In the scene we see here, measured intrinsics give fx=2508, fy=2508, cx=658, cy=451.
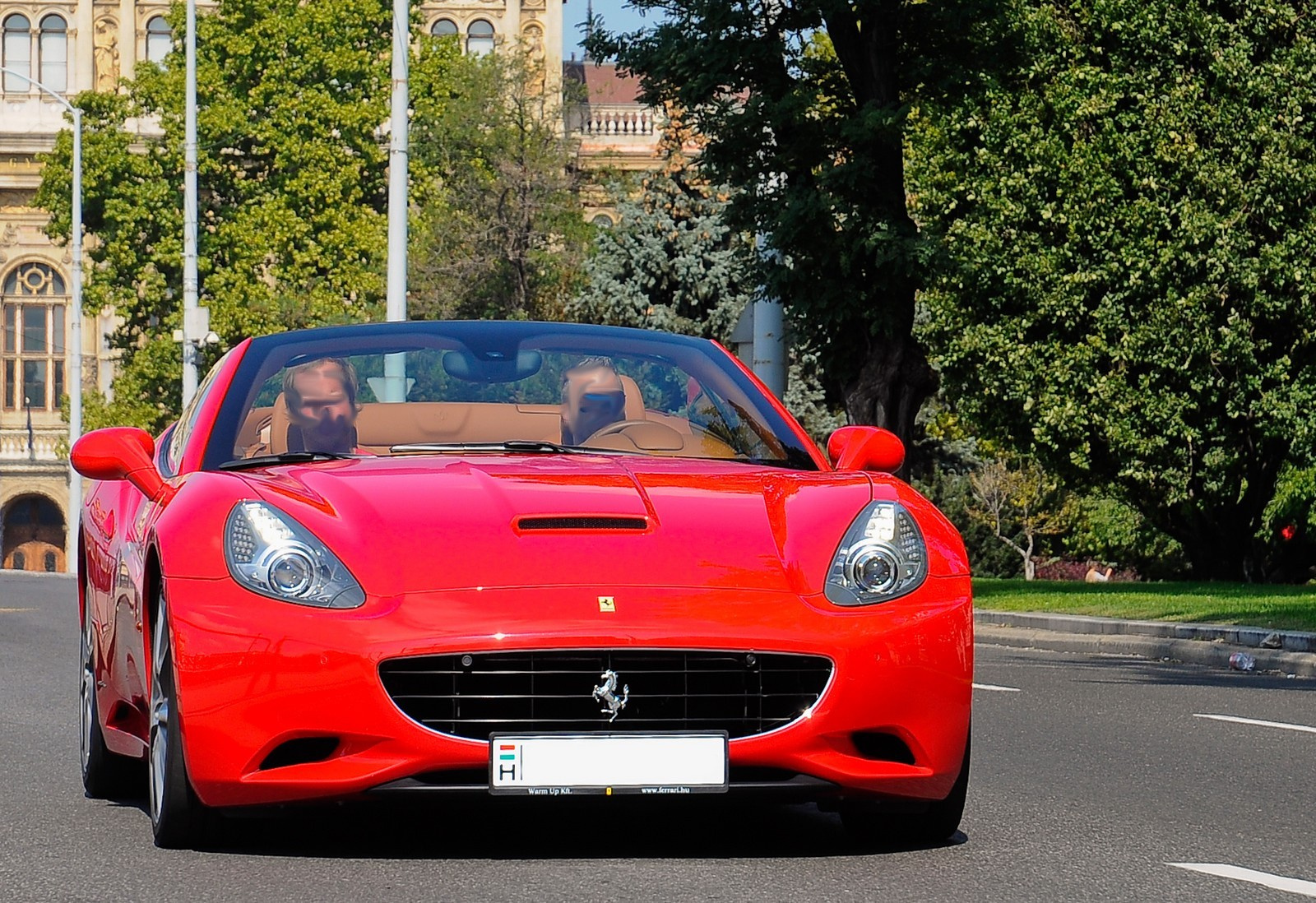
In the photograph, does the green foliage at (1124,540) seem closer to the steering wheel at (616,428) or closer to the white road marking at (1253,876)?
the steering wheel at (616,428)

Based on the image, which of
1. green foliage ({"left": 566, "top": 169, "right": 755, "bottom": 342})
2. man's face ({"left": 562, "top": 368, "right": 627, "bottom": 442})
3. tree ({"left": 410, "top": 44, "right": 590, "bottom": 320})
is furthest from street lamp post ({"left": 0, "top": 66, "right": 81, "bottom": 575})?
man's face ({"left": 562, "top": 368, "right": 627, "bottom": 442})

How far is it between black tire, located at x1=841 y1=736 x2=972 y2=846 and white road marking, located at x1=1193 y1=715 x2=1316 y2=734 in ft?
16.9

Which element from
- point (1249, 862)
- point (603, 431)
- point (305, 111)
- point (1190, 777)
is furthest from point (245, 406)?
point (305, 111)

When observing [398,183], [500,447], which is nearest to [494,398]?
[500,447]

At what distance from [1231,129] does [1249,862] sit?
2600 cm

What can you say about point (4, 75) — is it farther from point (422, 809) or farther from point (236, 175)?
point (422, 809)

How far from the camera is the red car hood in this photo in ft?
19.3

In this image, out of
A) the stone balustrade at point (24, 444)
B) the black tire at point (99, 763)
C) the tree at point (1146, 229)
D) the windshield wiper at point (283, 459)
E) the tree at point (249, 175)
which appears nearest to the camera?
the windshield wiper at point (283, 459)

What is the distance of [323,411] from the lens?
23.0 ft

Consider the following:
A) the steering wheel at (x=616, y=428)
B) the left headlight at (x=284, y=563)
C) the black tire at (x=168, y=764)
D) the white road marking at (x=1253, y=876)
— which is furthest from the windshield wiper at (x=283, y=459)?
the white road marking at (x=1253, y=876)

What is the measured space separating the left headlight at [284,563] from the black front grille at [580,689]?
246 millimetres

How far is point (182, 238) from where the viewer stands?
205 ft

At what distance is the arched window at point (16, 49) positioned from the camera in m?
81.1

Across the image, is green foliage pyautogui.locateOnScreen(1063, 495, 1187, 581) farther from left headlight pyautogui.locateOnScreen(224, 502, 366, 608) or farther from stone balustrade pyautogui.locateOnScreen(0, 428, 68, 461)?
stone balustrade pyautogui.locateOnScreen(0, 428, 68, 461)
